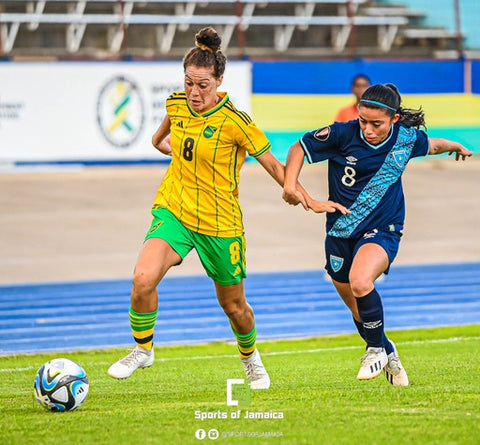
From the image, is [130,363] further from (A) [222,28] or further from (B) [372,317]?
(A) [222,28]

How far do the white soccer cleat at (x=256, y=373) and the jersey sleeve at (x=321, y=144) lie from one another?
126 centimetres

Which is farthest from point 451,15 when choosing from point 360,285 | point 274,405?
point 274,405

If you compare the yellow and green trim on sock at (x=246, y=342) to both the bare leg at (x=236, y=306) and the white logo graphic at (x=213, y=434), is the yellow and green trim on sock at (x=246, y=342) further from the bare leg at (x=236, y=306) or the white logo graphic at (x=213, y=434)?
the white logo graphic at (x=213, y=434)

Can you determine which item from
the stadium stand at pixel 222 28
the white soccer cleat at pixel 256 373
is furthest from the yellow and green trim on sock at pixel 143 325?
the stadium stand at pixel 222 28

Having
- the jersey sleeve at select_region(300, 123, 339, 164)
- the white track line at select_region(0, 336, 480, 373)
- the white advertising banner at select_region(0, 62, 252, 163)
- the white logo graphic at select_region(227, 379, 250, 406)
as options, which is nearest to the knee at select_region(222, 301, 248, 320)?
the white logo graphic at select_region(227, 379, 250, 406)

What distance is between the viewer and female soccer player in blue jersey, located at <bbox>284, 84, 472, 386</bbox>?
6336 millimetres

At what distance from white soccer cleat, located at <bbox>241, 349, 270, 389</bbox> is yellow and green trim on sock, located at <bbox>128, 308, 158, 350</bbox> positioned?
67cm

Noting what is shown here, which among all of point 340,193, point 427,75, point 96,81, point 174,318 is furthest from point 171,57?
point 340,193

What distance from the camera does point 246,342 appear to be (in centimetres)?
664

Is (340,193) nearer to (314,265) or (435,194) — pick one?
(314,265)

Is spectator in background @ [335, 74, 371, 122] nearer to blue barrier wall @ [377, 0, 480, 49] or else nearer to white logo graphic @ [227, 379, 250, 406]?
white logo graphic @ [227, 379, 250, 406]

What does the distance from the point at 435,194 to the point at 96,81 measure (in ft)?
21.0

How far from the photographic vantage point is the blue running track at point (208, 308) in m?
10.1

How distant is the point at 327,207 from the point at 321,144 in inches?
16.2
